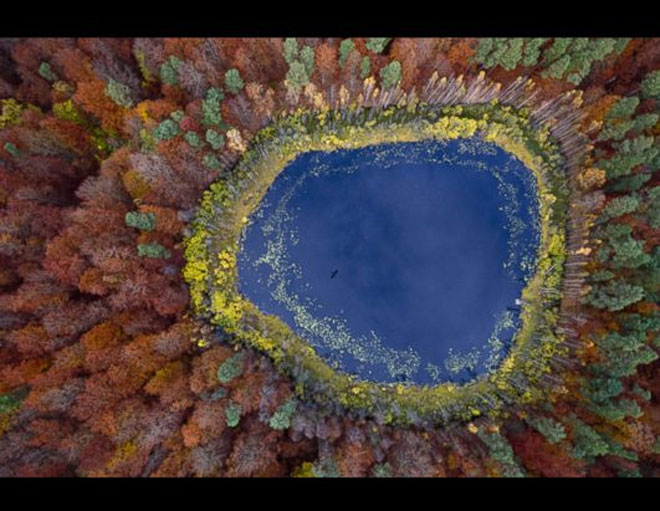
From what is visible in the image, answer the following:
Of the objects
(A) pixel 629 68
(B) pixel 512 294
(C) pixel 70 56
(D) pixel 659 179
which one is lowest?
(B) pixel 512 294

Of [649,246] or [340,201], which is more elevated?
[340,201]

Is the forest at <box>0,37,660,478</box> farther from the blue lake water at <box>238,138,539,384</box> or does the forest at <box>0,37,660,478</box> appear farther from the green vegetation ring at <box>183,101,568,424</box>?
the blue lake water at <box>238,138,539,384</box>

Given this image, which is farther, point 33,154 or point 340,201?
point 340,201

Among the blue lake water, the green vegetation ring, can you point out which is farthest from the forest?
the blue lake water

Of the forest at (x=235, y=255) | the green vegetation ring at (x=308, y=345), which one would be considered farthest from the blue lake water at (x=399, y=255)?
the forest at (x=235, y=255)

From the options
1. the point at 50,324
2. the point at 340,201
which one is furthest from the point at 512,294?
the point at 50,324

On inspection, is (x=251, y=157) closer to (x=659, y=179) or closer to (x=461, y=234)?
(x=461, y=234)

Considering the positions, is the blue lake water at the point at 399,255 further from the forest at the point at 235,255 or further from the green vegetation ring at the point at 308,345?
the forest at the point at 235,255

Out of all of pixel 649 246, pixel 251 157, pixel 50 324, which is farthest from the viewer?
pixel 251 157
